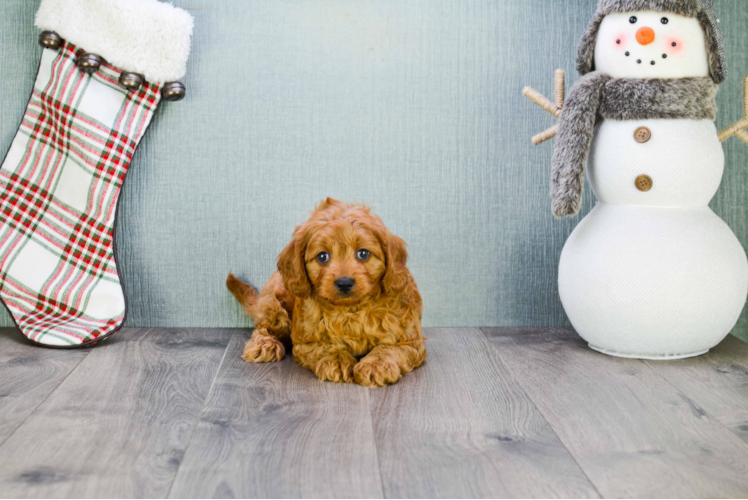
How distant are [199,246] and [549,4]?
124 centimetres

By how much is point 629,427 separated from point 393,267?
60 centimetres

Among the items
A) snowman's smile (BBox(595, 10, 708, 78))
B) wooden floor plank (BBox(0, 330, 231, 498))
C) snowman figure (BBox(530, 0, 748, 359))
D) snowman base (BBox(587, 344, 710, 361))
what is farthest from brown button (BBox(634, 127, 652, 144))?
wooden floor plank (BBox(0, 330, 231, 498))

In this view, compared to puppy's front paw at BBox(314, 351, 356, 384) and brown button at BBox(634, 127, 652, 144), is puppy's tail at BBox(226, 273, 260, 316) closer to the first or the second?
puppy's front paw at BBox(314, 351, 356, 384)

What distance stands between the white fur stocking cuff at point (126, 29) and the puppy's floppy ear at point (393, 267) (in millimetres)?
805

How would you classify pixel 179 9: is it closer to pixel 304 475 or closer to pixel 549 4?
pixel 549 4

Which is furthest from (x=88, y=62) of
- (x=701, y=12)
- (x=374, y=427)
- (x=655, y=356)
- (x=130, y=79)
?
(x=655, y=356)

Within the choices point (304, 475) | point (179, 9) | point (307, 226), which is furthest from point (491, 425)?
point (179, 9)

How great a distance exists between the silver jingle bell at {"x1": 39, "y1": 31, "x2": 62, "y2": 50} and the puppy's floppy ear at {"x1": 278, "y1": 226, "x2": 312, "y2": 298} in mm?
889

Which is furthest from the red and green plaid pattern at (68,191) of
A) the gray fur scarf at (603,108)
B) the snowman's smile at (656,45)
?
the snowman's smile at (656,45)

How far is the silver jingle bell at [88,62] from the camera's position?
178 cm

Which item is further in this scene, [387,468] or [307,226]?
[307,226]

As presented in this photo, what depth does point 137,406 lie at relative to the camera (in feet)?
4.45

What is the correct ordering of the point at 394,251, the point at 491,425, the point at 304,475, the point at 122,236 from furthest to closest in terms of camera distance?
1. the point at 122,236
2. the point at 394,251
3. the point at 491,425
4. the point at 304,475

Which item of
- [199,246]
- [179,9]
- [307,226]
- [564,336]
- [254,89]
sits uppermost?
[179,9]
